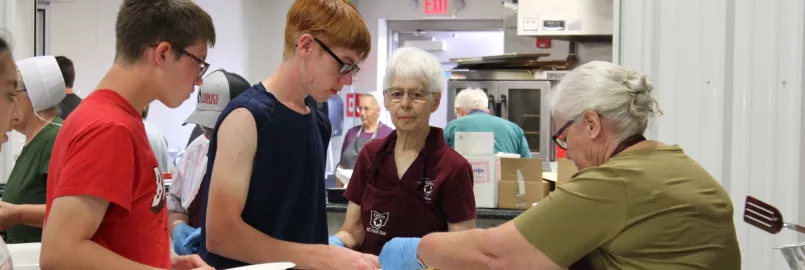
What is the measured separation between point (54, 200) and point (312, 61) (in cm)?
66

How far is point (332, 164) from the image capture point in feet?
30.2

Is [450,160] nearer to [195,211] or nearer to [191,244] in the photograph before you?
[191,244]

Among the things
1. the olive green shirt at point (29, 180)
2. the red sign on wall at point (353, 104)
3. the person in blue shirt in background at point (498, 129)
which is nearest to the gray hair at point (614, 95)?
the olive green shirt at point (29, 180)

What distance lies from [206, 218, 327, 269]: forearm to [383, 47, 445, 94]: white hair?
917 millimetres

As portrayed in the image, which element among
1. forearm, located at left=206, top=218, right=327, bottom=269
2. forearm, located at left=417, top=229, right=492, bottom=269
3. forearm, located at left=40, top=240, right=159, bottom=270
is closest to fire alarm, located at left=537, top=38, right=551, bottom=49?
forearm, located at left=417, top=229, right=492, bottom=269

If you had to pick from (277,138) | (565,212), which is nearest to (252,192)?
(277,138)

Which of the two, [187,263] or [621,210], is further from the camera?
[187,263]

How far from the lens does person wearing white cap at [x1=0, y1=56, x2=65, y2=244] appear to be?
216 cm

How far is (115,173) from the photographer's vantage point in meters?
1.32

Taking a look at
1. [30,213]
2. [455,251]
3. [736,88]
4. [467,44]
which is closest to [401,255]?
[455,251]

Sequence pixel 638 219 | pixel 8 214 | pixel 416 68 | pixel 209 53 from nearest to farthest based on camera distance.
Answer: pixel 638 219 → pixel 8 214 → pixel 416 68 → pixel 209 53

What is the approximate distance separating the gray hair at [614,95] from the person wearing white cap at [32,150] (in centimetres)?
155

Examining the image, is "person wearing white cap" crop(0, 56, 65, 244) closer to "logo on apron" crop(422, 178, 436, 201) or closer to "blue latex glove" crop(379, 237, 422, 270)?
"blue latex glove" crop(379, 237, 422, 270)

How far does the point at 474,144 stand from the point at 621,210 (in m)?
1.55
